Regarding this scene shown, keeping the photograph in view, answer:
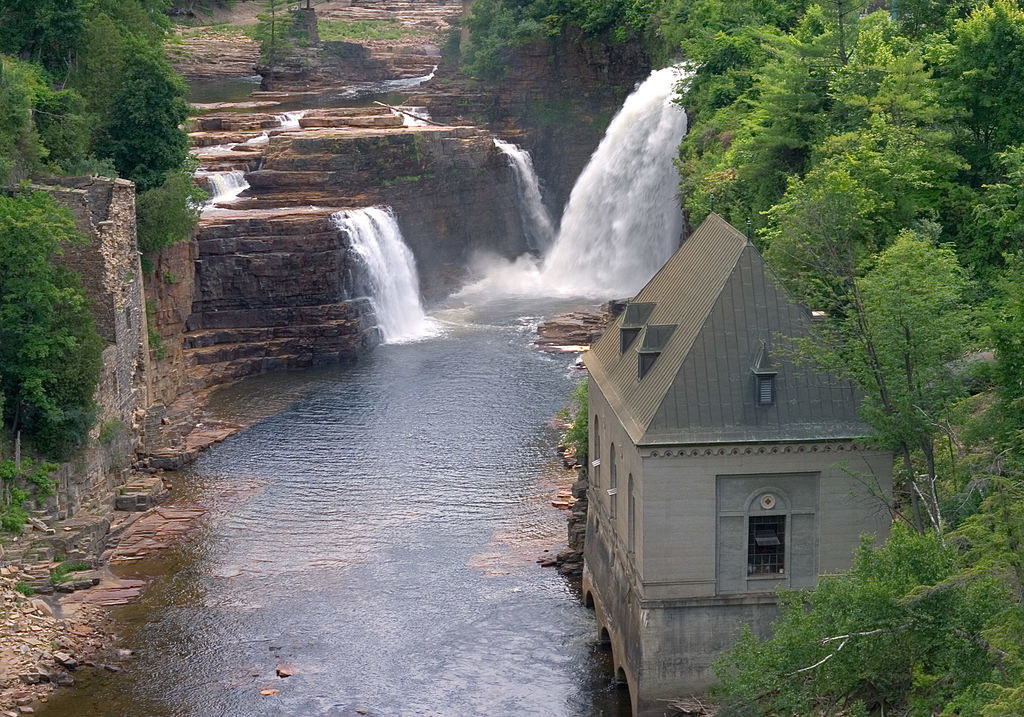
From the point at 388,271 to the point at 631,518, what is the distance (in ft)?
149

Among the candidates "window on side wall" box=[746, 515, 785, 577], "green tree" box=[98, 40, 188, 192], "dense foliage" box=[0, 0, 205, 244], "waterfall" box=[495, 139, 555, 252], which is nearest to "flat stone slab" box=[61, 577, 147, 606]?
"window on side wall" box=[746, 515, 785, 577]

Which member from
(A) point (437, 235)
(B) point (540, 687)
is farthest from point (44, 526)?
(A) point (437, 235)

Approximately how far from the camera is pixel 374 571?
155ft

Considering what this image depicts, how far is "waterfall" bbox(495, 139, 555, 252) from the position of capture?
96.7m

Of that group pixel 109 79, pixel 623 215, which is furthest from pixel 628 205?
pixel 109 79

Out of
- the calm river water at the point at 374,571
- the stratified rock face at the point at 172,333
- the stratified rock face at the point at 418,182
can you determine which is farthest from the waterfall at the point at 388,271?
the stratified rock face at the point at 172,333

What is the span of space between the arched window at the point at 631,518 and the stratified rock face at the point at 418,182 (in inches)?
1811

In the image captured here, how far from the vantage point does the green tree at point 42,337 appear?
49.4 meters

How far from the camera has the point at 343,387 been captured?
69.8 metres

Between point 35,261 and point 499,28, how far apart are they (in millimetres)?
60751

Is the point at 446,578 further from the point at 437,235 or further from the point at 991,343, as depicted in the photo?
the point at 437,235

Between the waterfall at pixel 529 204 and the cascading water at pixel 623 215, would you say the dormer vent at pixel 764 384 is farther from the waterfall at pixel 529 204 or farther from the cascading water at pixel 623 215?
the waterfall at pixel 529 204

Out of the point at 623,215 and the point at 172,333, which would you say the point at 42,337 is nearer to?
the point at 172,333

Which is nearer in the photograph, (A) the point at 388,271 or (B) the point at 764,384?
(B) the point at 764,384
